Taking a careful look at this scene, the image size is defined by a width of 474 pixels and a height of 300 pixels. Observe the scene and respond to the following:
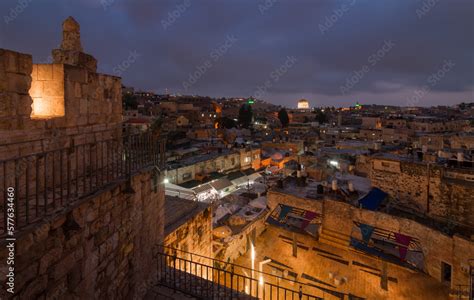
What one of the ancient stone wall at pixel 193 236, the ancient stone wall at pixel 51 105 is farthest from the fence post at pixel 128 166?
the ancient stone wall at pixel 193 236

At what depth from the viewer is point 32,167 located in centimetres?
420

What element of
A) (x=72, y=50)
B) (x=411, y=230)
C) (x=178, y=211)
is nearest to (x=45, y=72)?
(x=72, y=50)

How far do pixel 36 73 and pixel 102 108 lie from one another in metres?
1.36

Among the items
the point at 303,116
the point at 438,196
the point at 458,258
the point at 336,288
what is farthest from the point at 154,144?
the point at 303,116

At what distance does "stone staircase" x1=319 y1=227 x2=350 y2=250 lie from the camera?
1622cm

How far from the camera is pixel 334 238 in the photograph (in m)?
16.6

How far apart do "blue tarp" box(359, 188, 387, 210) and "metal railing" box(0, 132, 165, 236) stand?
46.7 feet

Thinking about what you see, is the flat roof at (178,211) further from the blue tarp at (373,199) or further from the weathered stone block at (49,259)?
the blue tarp at (373,199)

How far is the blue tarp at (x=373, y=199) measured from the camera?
1678 centimetres

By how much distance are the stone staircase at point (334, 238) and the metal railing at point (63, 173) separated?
13225 mm

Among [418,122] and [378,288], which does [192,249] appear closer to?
[378,288]

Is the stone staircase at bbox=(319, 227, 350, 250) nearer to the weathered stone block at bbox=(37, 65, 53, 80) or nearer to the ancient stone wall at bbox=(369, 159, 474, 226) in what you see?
the ancient stone wall at bbox=(369, 159, 474, 226)

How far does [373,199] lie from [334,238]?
3.77 meters

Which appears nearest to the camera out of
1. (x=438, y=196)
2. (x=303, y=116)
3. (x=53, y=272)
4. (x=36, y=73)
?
(x=53, y=272)
